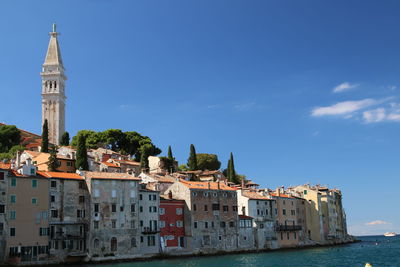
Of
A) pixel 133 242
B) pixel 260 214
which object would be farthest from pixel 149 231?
pixel 260 214

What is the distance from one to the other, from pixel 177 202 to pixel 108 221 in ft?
36.3

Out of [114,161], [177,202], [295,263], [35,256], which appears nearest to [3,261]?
[35,256]

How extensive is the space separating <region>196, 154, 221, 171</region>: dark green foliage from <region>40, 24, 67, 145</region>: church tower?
111 feet

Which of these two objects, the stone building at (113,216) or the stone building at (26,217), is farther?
the stone building at (113,216)

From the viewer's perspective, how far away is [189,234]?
2399 inches

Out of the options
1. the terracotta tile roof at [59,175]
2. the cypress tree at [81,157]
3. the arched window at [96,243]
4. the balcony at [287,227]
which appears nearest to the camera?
the terracotta tile roof at [59,175]

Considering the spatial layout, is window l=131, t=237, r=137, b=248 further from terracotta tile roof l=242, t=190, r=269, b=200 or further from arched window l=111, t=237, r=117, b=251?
terracotta tile roof l=242, t=190, r=269, b=200

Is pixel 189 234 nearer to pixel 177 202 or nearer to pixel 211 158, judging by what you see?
pixel 177 202

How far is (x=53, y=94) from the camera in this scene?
115 metres

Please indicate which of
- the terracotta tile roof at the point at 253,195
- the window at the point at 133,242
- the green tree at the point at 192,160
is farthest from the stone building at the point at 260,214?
the window at the point at 133,242

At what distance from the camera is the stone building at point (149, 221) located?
184ft

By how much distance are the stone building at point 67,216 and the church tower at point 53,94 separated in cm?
6218

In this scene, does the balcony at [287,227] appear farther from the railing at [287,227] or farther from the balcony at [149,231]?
the balcony at [149,231]

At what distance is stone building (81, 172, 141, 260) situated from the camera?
52.5 m
